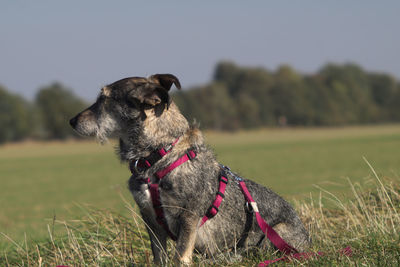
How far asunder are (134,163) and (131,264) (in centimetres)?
143

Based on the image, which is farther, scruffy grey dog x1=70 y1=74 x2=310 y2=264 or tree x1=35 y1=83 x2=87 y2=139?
tree x1=35 y1=83 x2=87 y2=139

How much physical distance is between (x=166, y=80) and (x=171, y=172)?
3.23 feet

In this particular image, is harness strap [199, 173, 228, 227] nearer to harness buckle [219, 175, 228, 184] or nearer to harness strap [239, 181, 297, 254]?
harness buckle [219, 175, 228, 184]

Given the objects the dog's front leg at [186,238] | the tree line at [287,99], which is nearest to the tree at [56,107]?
the tree line at [287,99]

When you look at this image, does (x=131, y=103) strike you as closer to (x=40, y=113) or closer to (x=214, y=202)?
(x=214, y=202)

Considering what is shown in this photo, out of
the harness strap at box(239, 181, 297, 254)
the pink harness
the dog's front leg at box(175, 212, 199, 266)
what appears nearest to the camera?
the dog's front leg at box(175, 212, 199, 266)

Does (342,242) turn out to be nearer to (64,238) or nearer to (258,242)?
(258,242)

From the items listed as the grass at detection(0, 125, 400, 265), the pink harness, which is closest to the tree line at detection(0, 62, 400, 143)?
the grass at detection(0, 125, 400, 265)

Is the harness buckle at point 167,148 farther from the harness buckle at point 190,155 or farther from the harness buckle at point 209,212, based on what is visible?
the harness buckle at point 209,212

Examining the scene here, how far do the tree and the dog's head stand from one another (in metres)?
91.5

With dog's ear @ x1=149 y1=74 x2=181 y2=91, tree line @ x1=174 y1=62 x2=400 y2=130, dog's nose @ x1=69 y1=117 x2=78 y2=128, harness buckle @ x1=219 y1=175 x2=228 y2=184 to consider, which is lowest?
tree line @ x1=174 y1=62 x2=400 y2=130

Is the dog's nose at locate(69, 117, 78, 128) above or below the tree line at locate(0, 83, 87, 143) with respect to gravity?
above

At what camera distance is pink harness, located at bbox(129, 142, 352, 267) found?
15.4 ft

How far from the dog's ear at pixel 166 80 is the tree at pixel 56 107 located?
3611 inches
